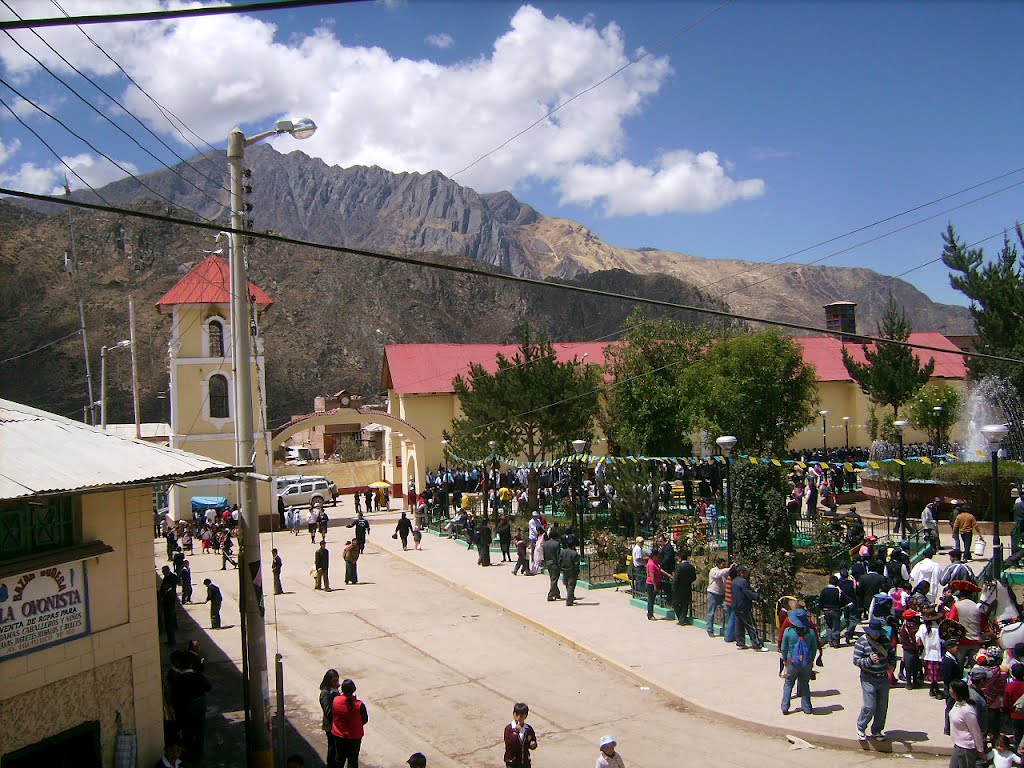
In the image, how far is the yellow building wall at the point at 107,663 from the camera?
310 inches

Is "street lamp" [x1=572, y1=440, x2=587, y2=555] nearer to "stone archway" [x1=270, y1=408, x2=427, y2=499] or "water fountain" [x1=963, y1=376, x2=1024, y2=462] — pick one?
"stone archway" [x1=270, y1=408, x2=427, y2=499]

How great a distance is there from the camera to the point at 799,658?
11336 millimetres

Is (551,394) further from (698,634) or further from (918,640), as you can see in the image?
(918,640)

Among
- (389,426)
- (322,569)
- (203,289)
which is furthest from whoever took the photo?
A: (389,426)

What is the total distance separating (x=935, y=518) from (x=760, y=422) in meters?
10.6

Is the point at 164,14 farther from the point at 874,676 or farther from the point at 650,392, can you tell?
the point at 650,392

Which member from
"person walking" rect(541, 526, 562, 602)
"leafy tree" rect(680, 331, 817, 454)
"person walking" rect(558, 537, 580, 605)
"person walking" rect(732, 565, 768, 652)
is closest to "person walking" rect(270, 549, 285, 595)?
"person walking" rect(541, 526, 562, 602)

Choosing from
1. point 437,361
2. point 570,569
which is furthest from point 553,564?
point 437,361

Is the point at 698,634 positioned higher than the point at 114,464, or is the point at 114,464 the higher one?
the point at 114,464

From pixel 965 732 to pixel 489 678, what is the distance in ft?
25.0

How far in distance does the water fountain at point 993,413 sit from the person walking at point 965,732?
77.5 feet

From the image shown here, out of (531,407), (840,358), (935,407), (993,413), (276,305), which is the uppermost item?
(276,305)

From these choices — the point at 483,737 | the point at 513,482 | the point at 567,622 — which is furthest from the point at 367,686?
the point at 513,482

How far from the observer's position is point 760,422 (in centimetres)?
3166
